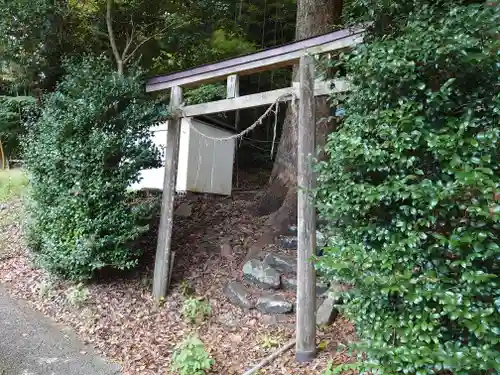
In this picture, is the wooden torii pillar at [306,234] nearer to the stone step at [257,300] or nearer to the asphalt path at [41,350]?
the stone step at [257,300]

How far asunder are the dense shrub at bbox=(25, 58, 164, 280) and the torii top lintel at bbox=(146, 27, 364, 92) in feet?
1.79

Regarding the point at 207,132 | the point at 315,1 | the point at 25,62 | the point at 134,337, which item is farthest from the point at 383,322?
the point at 25,62

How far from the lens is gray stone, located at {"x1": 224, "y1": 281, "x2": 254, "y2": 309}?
5.34 meters

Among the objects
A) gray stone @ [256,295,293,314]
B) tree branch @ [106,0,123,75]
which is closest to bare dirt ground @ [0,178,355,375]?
gray stone @ [256,295,293,314]

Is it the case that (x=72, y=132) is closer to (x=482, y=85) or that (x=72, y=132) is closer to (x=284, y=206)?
(x=284, y=206)

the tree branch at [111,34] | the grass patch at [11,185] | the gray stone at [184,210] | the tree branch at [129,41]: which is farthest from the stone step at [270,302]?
the grass patch at [11,185]

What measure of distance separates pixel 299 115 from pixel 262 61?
981 millimetres

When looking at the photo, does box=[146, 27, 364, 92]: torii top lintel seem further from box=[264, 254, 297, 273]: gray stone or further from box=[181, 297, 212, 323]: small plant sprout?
box=[181, 297, 212, 323]: small plant sprout

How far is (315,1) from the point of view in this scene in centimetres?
663

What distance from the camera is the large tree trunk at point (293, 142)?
21.1ft

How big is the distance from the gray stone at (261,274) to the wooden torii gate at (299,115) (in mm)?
1188

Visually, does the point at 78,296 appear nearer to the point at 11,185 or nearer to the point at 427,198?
the point at 427,198

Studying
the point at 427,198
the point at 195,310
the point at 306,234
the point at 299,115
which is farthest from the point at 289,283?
the point at 427,198

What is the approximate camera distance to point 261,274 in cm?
561
